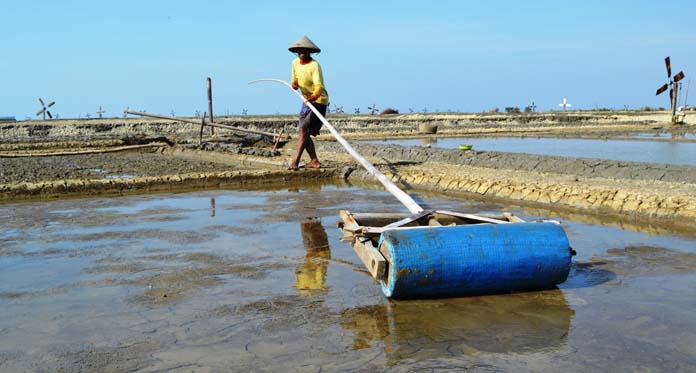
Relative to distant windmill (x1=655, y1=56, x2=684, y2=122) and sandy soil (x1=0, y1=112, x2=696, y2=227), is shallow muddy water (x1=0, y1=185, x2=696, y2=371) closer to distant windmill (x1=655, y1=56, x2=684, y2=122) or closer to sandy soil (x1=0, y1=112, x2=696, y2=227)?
sandy soil (x1=0, y1=112, x2=696, y2=227)

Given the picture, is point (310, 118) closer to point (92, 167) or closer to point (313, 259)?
point (313, 259)

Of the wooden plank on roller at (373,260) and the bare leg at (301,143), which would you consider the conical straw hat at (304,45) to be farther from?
the wooden plank on roller at (373,260)

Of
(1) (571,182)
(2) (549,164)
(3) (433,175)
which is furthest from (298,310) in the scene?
(2) (549,164)

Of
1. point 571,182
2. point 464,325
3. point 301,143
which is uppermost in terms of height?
point 301,143

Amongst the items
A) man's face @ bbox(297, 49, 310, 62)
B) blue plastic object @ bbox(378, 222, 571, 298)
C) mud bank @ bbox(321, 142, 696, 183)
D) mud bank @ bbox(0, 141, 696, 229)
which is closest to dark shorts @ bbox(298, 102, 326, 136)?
man's face @ bbox(297, 49, 310, 62)

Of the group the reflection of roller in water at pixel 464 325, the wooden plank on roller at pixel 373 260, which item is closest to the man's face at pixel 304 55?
the wooden plank on roller at pixel 373 260

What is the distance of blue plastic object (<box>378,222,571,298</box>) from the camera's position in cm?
329

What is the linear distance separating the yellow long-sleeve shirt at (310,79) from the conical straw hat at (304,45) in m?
0.16

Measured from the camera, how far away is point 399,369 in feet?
8.39

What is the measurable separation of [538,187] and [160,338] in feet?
16.4

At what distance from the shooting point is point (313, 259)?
14.6 feet

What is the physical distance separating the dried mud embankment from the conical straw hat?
6.36 feet

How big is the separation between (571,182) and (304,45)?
3.84m

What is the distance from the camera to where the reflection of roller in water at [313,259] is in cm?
381
